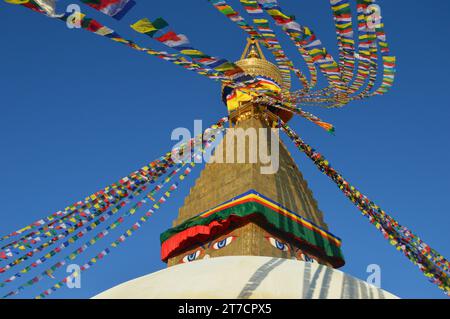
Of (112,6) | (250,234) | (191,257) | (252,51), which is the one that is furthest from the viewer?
(252,51)

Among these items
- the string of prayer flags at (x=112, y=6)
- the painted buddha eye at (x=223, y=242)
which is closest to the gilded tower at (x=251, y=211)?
the painted buddha eye at (x=223, y=242)

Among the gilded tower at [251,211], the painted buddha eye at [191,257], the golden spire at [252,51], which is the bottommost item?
the painted buddha eye at [191,257]

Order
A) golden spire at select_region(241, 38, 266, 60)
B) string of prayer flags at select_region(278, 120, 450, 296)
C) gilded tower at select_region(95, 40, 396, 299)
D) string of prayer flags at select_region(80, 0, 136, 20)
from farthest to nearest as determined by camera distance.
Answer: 1. golden spire at select_region(241, 38, 266, 60)
2. string of prayer flags at select_region(278, 120, 450, 296)
3. gilded tower at select_region(95, 40, 396, 299)
4. string of prayer flags at select_region(80, 0, 136, 20)

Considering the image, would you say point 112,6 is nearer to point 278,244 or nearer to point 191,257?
point 278,244

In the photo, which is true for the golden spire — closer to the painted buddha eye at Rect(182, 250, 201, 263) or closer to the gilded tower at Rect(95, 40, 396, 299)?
the gilded tower at Rect(95, 40, 396, 299)

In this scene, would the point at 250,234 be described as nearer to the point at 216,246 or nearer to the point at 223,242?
the point at 223,242

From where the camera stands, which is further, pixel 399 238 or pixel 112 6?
pixel 399 238

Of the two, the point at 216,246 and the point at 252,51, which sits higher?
the point at 252,51

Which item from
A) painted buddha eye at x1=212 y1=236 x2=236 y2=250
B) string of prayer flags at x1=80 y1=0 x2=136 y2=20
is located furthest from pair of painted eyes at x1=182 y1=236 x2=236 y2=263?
string of prayer flags at x1=80 y1=0 x2=136 y2=20

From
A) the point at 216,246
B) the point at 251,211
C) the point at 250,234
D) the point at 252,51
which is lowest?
the point at 216,246

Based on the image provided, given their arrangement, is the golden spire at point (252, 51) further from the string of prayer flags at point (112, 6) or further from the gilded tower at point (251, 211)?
the string of prayer flags at point (112, 6)

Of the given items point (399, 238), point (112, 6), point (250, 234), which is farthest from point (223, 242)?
point (112, 6)

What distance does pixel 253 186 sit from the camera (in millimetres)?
10742

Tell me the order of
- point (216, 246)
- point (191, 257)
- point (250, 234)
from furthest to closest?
1. point (191, 257)
2. point (216, 246)
3. point (250, 234)
